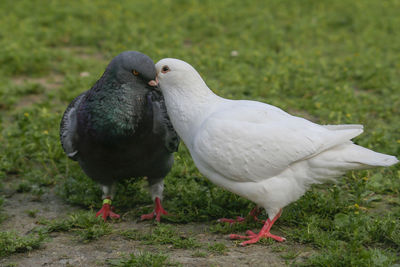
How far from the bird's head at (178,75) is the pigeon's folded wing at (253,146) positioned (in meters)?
0.34

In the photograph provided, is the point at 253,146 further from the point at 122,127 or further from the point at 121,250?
the point at 121,250

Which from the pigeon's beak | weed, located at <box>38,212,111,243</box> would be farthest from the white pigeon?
weed, located at <box>38,212,111,243</box>

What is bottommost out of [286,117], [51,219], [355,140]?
[51,219]

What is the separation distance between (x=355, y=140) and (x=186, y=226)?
1.97 m

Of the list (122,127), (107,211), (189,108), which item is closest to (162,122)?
(122,127)

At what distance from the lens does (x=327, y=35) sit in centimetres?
869

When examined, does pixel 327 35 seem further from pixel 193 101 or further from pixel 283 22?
pixel 193 101

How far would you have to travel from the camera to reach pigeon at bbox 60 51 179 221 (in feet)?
12.8

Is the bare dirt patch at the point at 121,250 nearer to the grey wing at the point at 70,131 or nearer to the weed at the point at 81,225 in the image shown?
the weed at the point at 81,225

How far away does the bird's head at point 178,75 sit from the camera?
146 inches

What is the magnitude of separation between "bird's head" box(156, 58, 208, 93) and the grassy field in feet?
3.37

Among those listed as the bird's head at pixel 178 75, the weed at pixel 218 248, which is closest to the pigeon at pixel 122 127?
the bird's head at pixel 178 75

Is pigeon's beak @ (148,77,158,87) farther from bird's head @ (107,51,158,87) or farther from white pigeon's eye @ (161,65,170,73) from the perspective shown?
white pigeon's eye @ (161,65,170,73)

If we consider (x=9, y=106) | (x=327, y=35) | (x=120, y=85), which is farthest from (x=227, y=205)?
(x=327, y=35)
